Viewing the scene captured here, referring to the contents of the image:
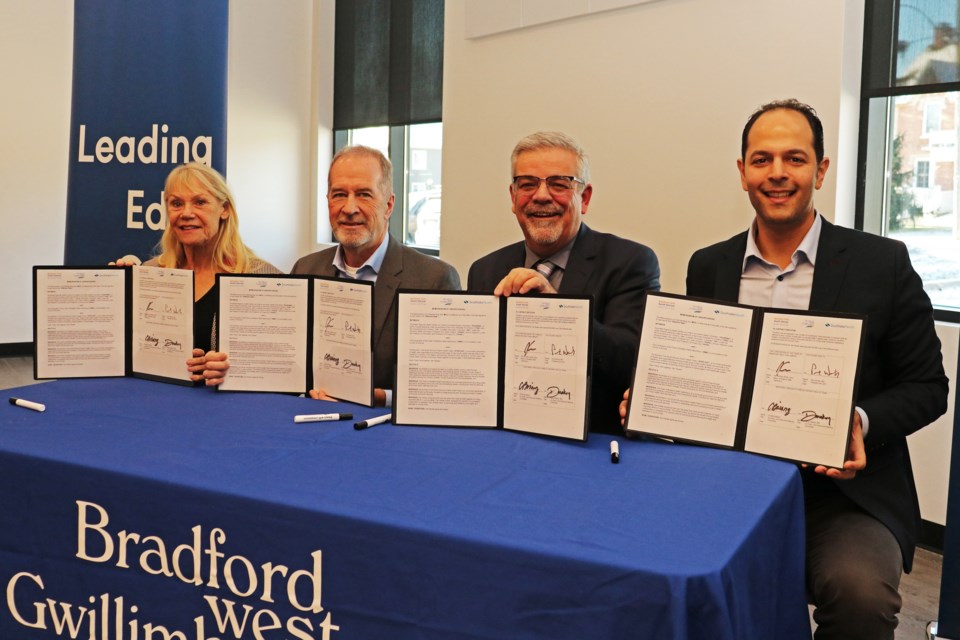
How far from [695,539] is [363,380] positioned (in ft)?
3.34

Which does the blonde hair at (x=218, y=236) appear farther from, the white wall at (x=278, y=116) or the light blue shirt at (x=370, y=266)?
the white wall at (x=278, y=116)

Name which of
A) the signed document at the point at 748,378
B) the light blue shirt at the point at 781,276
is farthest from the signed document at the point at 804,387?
the light blue shirt at the point at 781,276

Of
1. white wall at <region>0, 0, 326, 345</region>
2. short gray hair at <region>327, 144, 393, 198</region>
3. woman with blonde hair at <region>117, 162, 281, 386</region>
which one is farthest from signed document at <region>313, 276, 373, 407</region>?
white wall at <region>0, 0, 326, 345</region>

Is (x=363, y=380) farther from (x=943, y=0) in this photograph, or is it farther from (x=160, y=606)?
(x=943, y=0)

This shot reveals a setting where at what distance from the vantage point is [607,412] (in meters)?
2.29

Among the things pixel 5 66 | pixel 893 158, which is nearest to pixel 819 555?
pixel 893 158

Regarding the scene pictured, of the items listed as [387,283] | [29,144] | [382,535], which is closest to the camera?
[382,535]

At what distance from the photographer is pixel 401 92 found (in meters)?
7.48

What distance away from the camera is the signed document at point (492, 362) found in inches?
73.0

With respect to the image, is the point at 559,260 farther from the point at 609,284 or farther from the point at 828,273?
the point at 828,273

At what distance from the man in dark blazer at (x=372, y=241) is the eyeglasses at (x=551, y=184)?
359mm

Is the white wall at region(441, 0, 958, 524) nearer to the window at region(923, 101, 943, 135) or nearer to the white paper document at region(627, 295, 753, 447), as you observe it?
the window at region(923, 101, 943, 135)

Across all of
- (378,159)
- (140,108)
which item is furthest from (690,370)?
(140,108)

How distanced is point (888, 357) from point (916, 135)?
225cm
